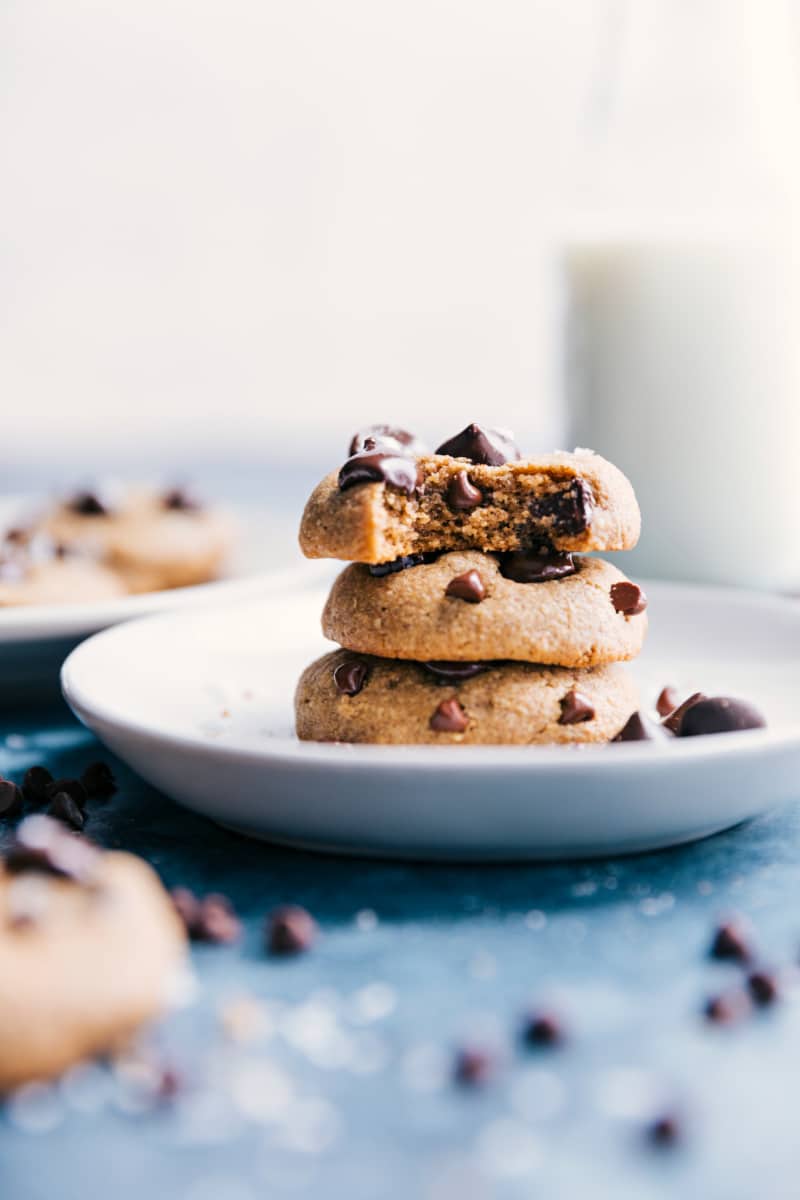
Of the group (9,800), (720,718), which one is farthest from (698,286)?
(9,800)

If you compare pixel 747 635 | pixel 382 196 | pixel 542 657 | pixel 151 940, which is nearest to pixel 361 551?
pixel 542 657

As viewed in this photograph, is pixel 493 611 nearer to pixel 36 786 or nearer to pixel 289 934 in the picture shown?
pixel 289 934

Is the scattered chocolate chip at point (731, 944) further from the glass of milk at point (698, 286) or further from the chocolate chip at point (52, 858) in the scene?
the glass of milk at point (698, 286)

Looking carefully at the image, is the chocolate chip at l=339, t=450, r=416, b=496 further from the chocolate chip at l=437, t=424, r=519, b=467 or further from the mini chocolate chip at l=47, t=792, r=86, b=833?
the mini chocolate chip at l=47, t=792, r=86, b=833

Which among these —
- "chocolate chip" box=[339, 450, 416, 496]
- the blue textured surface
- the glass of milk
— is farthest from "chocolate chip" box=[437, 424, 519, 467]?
the glass of milk

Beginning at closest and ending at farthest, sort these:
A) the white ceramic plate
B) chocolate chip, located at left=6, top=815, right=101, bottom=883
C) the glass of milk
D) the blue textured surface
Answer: the blue textured surface, chocolate chip, located at left=6, top=815, right=101, bottom=883, the white ceramic plate, the glass of milk

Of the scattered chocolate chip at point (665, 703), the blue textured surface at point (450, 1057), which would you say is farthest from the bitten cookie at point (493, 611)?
the blue textured surface at point (450, 1057)

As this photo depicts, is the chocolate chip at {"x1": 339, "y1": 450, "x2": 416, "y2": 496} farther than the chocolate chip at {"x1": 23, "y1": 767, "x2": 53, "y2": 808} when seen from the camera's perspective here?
No
